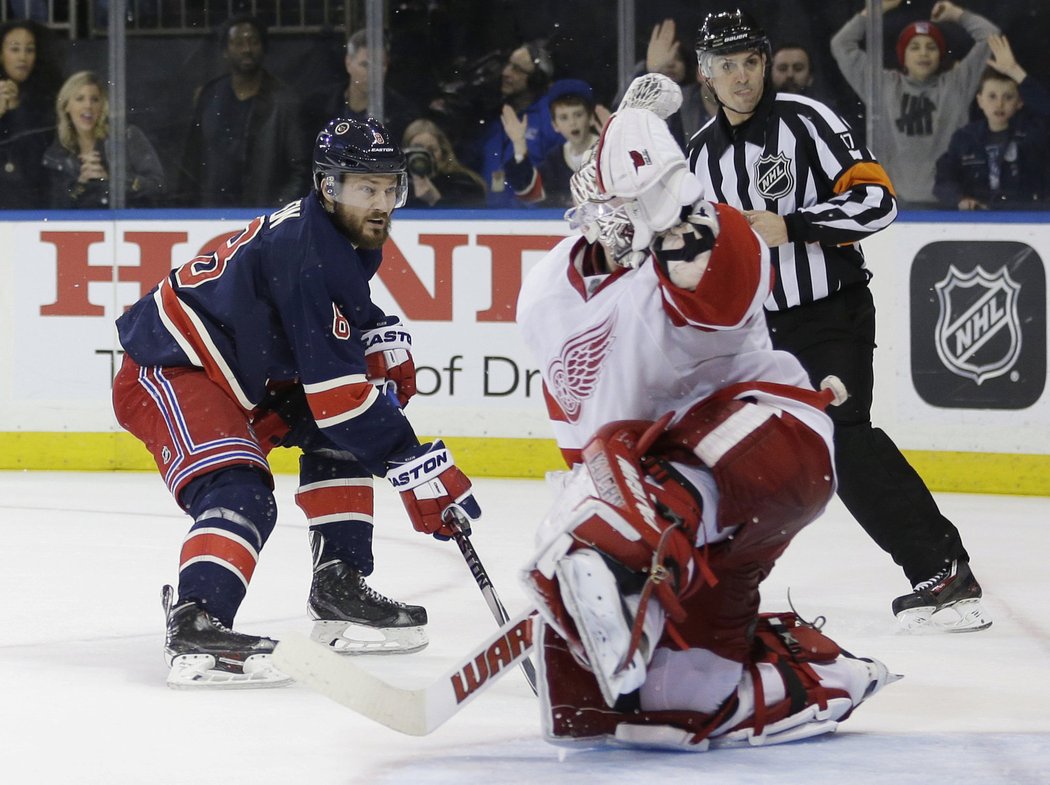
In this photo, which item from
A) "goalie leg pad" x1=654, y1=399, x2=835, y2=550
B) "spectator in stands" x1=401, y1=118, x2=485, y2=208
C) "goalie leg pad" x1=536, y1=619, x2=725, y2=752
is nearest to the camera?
"goalie leg pad" x1=654, y1=399, x2=835, y2=550

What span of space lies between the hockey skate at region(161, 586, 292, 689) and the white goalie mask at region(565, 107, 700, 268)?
2.77 ft

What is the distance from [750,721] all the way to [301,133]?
3548mm

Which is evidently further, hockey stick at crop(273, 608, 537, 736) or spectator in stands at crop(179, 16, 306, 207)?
spectator in stands at crop(179, 16, 306, 207)

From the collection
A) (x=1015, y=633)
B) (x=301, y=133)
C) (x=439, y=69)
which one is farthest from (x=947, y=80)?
(x=1015, y=633)

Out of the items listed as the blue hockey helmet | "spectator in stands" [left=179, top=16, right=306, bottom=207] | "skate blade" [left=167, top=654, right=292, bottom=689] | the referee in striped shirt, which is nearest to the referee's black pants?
the referee in striped shirt

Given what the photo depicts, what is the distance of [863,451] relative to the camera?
9.59ft

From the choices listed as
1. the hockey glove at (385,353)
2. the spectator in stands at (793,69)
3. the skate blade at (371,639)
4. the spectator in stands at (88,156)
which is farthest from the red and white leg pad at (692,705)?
the spectator in stands at (88,156)

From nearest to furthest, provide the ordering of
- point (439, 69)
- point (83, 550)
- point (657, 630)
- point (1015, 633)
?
point (657, 630), point (1015, 633), point (83, 550), point (439, 69)

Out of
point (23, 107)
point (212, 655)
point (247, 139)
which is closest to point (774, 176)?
point (212, 655)

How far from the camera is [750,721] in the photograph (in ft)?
6.72

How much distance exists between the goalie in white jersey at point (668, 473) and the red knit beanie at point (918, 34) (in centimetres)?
291

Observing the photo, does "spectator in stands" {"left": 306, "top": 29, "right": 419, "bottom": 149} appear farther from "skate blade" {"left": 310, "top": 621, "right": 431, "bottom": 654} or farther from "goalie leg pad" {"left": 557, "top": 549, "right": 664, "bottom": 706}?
"goalie leg pad" {"left": 557, "top": 549, "right": 664, "bottom": 706}

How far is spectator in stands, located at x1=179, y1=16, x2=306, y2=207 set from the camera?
524 centimetres

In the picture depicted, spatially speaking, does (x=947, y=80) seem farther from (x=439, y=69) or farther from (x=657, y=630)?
(x=657, y=630)
